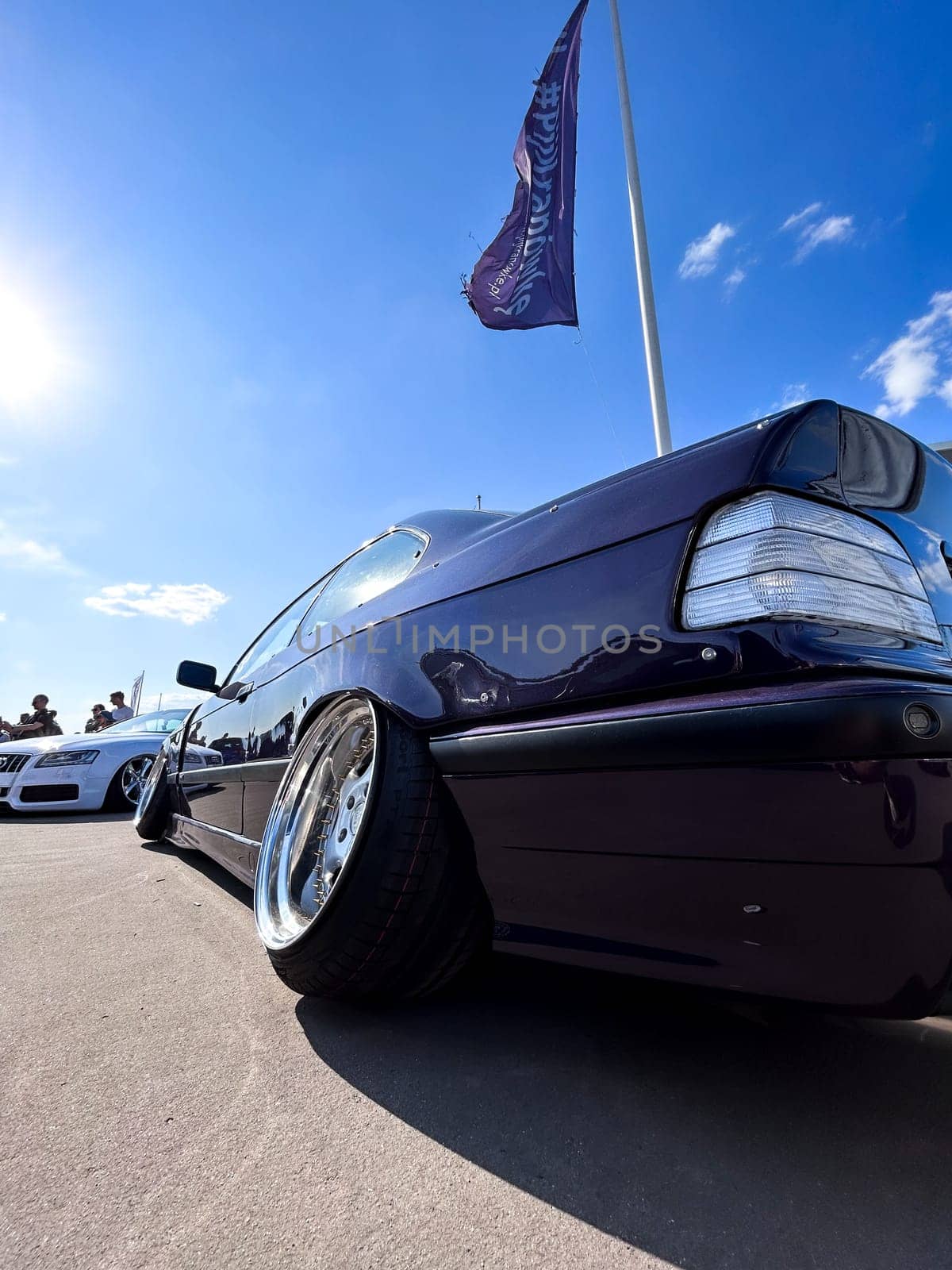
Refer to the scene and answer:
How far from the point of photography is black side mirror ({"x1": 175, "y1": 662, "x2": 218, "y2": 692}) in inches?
143

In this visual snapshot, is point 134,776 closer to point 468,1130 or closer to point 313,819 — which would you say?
point 313,819

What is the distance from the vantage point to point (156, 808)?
4301 mm

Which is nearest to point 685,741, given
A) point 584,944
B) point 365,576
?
point 584,944

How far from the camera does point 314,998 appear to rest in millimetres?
1649

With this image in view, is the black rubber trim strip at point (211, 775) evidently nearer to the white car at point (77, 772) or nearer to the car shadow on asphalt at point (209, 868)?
the car shadow on asphalt at point (209, 868)

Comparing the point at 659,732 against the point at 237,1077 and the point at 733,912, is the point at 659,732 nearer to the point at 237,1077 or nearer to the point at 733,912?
the point at 733,912

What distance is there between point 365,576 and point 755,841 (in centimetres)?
166

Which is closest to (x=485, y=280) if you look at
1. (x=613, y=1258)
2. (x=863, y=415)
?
(x=863, y=415)

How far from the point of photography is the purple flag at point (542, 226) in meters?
6.30

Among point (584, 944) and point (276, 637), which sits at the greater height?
point (276, 637)

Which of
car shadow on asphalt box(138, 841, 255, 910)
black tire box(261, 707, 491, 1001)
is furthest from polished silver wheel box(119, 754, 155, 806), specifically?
black tire box(261, 707, 491, 1001)

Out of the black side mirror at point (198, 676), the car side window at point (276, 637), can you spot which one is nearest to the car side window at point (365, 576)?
the car side window at point (276, 637)

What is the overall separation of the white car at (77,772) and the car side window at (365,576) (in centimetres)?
404

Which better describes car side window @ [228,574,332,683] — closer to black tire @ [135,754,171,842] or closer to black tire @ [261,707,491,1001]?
black tire @ [135,754,171,842]
